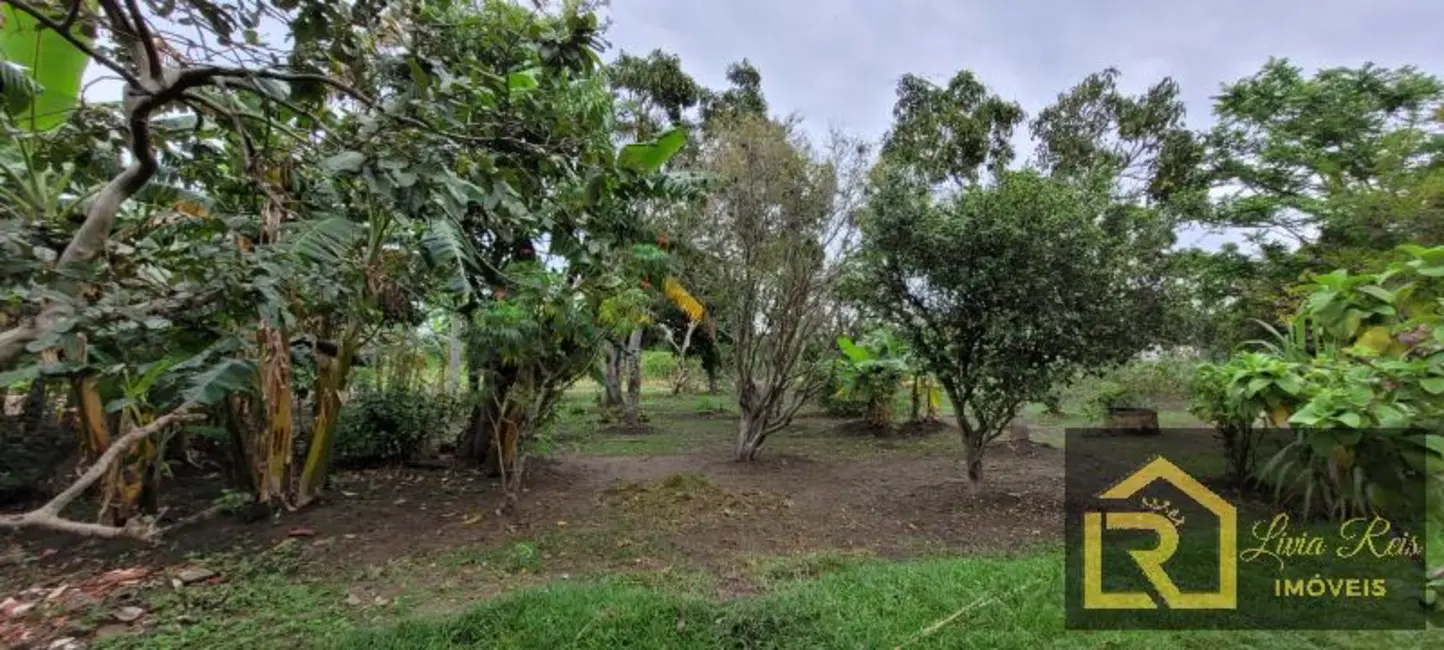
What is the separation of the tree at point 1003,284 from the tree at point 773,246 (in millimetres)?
1463

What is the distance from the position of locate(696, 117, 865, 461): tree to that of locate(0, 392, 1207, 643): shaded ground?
104 centimetres

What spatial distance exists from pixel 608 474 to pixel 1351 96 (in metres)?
13.5

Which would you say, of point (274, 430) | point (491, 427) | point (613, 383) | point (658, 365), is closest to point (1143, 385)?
point (613, 383)

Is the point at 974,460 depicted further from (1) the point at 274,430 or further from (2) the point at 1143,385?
(2) the point at 1143,385

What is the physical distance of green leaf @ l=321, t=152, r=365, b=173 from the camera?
1.63 meters

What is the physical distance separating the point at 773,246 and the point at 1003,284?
8.72ft

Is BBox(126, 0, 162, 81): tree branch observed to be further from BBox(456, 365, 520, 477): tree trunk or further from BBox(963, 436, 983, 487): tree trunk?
BBox(963, 436, 983, 487): tree trunk

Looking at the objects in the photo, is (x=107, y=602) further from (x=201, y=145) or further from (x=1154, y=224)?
(x=1154, y=224)

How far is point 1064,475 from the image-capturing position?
265 inches

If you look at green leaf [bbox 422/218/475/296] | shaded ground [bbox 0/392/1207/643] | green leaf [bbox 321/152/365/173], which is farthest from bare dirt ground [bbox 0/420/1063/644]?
green leaf [bbox 321/152/365/173]

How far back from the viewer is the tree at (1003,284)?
4.90 m

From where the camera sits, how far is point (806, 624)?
314cm

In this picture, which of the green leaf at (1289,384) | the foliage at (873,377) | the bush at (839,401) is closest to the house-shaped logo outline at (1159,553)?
the green leaf at (1289,384)

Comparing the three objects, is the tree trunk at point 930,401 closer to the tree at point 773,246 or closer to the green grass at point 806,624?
the tree at point 773,246
